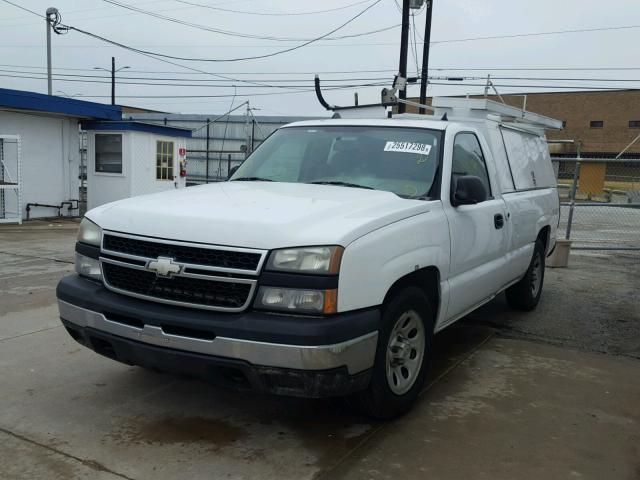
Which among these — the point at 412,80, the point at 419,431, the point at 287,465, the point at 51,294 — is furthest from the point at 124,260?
the point at 412,80

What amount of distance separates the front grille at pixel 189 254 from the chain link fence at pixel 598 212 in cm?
897

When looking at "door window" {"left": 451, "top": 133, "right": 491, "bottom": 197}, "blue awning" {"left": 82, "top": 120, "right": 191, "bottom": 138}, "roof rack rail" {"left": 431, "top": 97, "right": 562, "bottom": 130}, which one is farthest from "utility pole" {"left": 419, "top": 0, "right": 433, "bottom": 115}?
"door window" {"left": 451, "top": 133, "right": 491, "bottom": 197}

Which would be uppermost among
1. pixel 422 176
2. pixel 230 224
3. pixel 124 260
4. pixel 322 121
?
pixel 322 121

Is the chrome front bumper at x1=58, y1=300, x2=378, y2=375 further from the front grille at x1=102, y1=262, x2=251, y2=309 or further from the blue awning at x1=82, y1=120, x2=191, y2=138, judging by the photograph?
the blue awning at x1=82, y1=120, x2=191, y2=138

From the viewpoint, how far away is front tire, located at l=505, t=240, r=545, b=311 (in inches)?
268

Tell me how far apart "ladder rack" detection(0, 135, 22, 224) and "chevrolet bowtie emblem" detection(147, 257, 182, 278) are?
1217cm

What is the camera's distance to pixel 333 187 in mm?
4273

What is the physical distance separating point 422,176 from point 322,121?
4.24ft

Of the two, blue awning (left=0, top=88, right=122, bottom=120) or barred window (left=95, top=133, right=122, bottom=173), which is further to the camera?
barred window (left=95, top=133, right=122, bottom=173)

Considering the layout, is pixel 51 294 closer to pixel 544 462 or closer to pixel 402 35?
pixel 544 462

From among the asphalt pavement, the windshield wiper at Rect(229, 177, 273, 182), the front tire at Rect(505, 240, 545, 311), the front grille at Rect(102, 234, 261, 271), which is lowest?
the asphalt pavement

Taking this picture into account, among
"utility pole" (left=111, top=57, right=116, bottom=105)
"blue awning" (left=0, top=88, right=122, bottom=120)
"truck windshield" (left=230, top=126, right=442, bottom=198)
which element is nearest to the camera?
"truck windshield" (left=230, top=126, right=442, bottom=198)

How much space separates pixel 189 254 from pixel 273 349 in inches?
27.7

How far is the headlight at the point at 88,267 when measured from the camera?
370 centimetres
